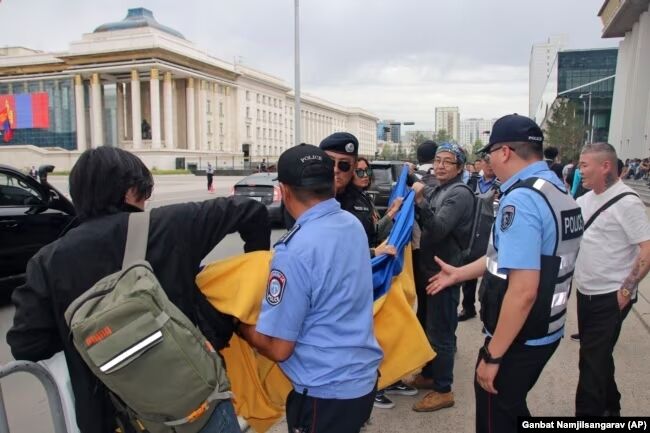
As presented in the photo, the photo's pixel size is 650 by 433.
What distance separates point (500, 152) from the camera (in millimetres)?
2475

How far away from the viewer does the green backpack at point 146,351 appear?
1573 mm

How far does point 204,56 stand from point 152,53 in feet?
36.3

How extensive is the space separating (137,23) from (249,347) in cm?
9160

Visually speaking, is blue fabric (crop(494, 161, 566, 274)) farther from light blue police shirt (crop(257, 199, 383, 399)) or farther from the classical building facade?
the classical building facade

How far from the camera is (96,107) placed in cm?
7638

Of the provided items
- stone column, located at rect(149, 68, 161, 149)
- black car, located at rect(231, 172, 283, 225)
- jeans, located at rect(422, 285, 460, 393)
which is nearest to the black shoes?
jeans, located at rect(422, 285, 460, 393)

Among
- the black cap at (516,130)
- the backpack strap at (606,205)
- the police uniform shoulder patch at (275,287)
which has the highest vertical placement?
the black cap at (516,130)

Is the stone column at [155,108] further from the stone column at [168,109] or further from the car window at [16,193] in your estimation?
the car window at [16,193]

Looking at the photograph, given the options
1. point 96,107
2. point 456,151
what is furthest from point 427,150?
point 96,107

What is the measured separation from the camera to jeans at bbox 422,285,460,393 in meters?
3.90

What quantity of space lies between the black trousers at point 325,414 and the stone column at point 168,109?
75.1 meters

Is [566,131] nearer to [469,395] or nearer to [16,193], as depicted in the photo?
[16,193]

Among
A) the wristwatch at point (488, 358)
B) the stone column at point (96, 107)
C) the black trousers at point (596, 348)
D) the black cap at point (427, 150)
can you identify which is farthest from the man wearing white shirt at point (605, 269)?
the stone column at point (96, 107)

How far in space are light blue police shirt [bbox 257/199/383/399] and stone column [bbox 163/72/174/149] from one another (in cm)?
7506
